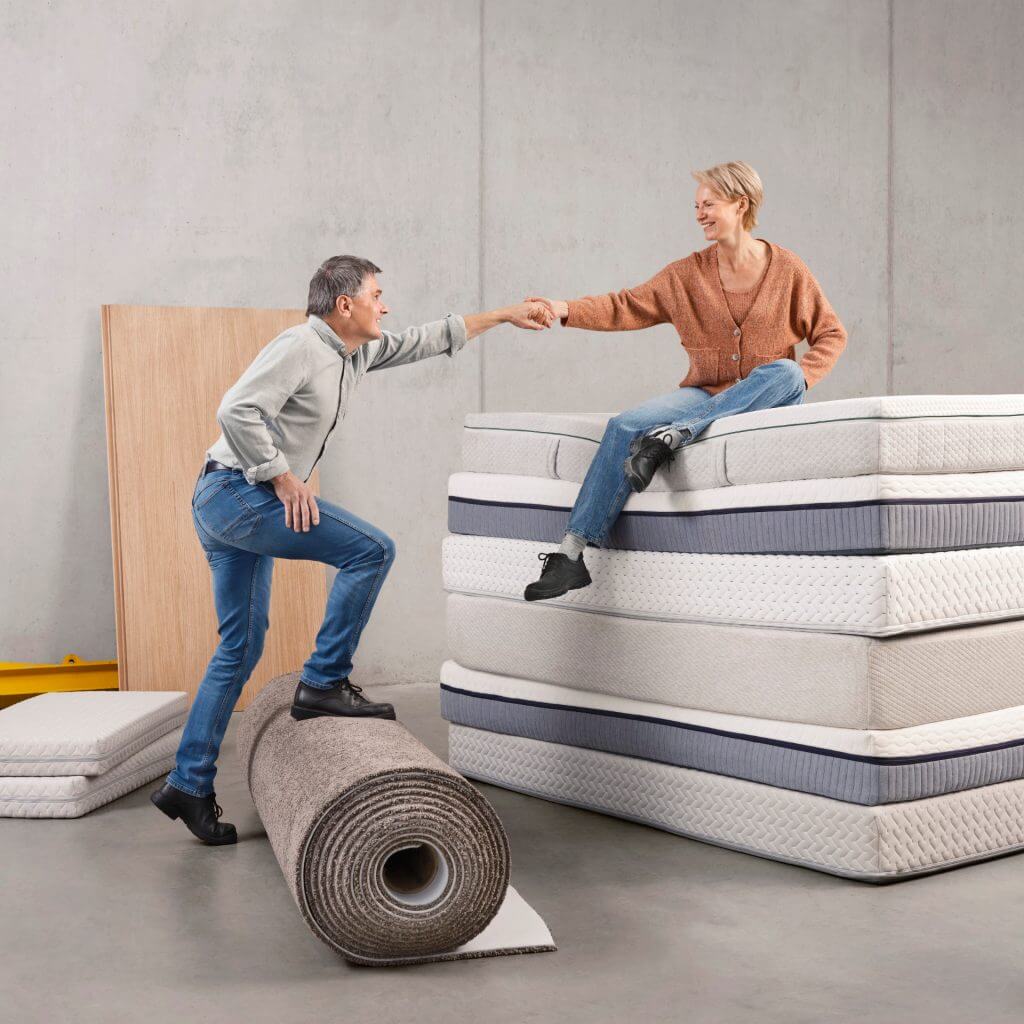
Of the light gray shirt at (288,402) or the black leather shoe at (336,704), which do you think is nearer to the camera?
the light gray shirt at (288,402)

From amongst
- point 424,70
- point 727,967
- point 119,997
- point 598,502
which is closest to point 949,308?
point 424,70

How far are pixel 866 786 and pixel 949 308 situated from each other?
4188 millimetres

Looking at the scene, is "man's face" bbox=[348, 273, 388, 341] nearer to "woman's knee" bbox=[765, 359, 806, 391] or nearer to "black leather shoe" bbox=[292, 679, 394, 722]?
"black leather shoe" bbox=[292, 679, 394, 722]

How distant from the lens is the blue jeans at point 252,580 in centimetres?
295

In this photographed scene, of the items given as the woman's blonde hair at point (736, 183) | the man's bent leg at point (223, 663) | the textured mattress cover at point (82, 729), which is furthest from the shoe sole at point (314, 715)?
the woman's blonde hair at point (736, 183)

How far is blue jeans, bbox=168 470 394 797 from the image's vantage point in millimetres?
2951

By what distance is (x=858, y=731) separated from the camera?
2.72 m

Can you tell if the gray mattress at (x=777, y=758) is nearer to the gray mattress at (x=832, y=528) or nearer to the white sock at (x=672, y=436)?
the gray mattress at (x=832, y=528)

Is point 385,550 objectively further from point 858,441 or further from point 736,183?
point 736,183

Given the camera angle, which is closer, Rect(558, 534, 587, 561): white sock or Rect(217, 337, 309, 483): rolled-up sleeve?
Rect(217, 337, 309, 483): rolled-up sleeve

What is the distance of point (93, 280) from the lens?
16.3 feet

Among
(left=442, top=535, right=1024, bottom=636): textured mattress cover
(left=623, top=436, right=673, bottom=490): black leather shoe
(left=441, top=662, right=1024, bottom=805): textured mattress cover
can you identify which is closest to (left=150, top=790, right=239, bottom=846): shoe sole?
(left=441, top=662, right=1024, bottom=805): textured mattress cover

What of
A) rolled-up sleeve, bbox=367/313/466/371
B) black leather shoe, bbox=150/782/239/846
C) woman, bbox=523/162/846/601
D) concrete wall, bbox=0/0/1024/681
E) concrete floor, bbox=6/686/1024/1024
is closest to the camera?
concrete floor, bbox=6/686/1024/1024

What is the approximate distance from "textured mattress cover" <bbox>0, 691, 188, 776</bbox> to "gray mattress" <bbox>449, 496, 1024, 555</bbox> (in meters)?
1.52
